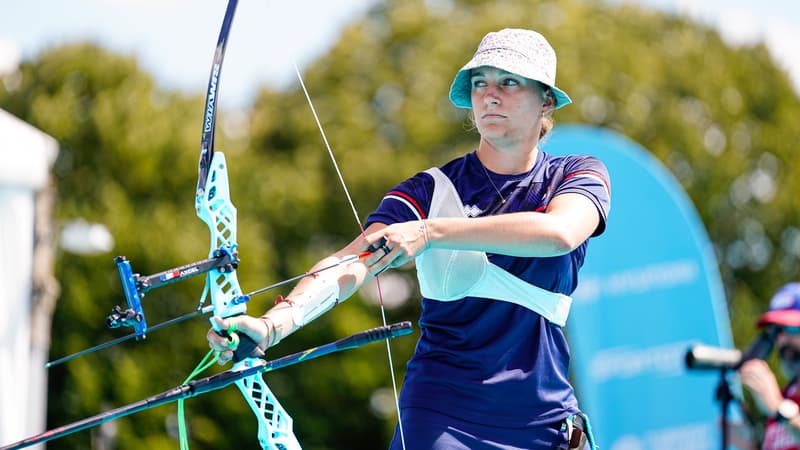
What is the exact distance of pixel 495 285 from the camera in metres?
2.90

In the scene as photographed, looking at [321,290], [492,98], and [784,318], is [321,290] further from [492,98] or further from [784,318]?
[784,318]

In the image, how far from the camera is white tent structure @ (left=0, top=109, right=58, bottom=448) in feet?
18.5

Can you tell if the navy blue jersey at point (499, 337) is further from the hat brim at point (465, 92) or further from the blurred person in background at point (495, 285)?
the hat brim at point (465, 92)

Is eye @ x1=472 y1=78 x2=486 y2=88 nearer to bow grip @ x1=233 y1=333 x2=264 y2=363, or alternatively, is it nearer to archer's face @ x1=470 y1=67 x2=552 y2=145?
archer's face @ x1=470 y1=67 x2=552 y2=145

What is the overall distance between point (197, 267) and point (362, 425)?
17.2m

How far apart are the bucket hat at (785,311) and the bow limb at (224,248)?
3.43m

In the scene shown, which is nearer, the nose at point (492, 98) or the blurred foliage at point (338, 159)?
the nose at point (492, 98)

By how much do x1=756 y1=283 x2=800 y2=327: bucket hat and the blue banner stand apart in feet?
7.22

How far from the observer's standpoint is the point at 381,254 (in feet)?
8.79

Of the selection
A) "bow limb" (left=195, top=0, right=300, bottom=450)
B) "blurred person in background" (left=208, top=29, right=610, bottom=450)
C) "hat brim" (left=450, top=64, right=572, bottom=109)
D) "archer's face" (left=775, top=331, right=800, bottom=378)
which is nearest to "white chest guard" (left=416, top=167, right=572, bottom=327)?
"blurred person in background" (left=208, top=29, right=610, bottom=450)

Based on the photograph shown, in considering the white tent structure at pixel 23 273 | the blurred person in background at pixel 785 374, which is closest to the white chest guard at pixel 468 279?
the blurred person in background at pixel 785 374

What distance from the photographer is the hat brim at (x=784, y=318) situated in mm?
5512

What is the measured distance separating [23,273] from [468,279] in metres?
3.90

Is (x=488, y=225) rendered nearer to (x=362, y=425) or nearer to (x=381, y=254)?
(x=381, y=254)
